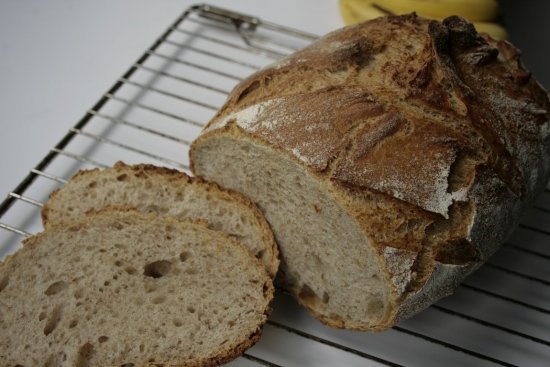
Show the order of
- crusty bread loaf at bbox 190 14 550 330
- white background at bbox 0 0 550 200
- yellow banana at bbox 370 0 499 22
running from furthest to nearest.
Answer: yellow banana at bbox 370 0 499 22, white background at bbox 0 0 550 200, crusty bread loaf at bbox 190 14 550 330

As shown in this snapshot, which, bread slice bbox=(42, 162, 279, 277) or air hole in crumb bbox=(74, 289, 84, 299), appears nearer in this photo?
air hole in crumb bbox=(74, 289, 84, 299)

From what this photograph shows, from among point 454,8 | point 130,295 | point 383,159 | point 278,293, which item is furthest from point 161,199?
point 454,8

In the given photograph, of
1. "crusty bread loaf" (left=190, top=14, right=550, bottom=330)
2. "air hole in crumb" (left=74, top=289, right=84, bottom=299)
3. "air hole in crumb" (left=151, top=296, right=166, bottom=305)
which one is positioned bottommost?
"air hole in crumb" (left=74, top=289, right=84, bottom=299)

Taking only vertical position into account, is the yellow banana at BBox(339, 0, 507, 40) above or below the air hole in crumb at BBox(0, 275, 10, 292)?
above

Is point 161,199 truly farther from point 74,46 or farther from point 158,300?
point 74,46

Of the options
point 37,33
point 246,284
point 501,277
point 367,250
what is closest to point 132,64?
point 37,33

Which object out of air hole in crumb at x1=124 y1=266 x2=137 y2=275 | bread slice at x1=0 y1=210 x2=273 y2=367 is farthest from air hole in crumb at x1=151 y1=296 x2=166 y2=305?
air hole in crumb at x1=124 y1=266 x2=137 y2=275

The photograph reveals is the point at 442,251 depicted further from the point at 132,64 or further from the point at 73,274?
the point at 132,64

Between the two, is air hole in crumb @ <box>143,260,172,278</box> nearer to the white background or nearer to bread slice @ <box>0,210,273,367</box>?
bread slice @ <box>0,210,273,367</box>
